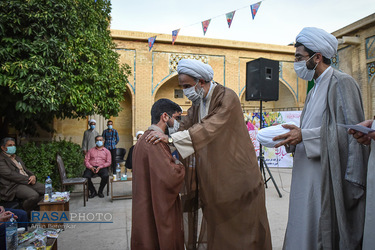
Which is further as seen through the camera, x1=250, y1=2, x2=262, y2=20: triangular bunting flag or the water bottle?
x1=250, y1=2, x2=262, y2=20: triangular bunting flag

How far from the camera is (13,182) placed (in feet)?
12.1

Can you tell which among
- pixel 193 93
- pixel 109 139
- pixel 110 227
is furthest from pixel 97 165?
pixel 193 93

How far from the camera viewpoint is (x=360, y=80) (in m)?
10.6

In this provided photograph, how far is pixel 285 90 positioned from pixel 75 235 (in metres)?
14.2

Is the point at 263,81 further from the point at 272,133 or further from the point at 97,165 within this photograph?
the point at 272,133

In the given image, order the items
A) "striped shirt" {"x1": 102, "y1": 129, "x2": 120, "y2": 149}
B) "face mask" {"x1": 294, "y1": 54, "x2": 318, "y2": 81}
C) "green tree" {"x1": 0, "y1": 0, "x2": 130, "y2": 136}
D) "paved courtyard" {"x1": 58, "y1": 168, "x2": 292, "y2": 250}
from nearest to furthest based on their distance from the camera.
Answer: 1. "face mask" {"x1": 294, "y1": 54, "x2": 318, "y2": 81}
2. "paved courtyard" {"x1": 58, "y1": 168, "x2": 292, "y2": 250}
3. "green tree" {"x1": 0, "y1": 0, "x2": 130, "y2": 136}
4. "striped shirt" {"x1": 102, "y1": 129, "x2": 120, "y2": 149}

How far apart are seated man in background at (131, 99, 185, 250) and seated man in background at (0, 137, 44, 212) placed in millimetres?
2481

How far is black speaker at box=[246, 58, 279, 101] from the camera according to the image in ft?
19.5

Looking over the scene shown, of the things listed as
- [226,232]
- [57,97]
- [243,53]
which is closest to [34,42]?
[57,97]

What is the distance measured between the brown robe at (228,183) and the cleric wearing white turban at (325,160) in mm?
257

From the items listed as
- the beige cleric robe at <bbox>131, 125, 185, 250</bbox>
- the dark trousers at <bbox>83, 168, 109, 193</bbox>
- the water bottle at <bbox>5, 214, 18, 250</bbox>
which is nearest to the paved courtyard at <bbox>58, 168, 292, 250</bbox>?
the dark trousers at <bbox>83, 168, 109, 193</bbox>

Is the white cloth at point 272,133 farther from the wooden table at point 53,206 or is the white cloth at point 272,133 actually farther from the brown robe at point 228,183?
the wooden table at point 53,206

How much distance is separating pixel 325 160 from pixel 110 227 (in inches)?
122

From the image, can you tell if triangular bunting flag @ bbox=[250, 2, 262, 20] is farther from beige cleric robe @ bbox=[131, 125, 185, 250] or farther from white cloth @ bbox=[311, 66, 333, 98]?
beige cleric robe @ bbox=[131, 125, 185, 250]
